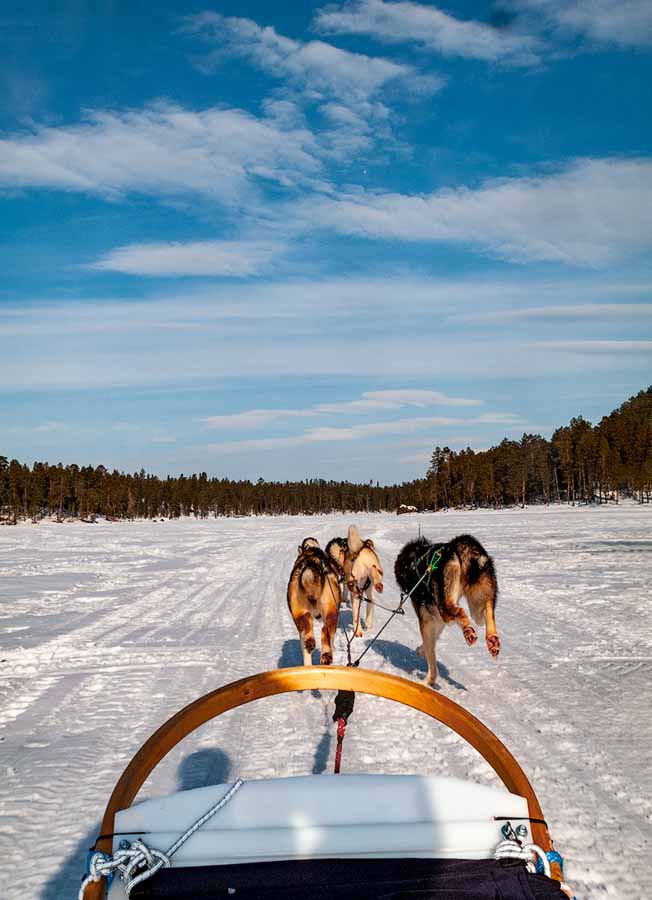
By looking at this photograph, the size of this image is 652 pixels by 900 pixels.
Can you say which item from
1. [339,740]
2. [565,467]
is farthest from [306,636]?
[565,467]

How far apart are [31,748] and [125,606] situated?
6893mm

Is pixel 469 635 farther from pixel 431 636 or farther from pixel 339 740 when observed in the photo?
pixel 339 740

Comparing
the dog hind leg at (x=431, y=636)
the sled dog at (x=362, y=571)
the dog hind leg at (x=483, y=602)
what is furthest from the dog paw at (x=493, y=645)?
the sled dog at (x=362, y=571)

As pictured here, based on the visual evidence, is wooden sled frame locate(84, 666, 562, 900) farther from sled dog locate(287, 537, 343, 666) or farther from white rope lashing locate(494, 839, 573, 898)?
sled dog locate(287, 537, 343, 666)

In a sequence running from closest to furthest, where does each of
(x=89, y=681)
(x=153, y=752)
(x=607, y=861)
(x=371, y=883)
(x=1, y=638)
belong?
(x=371, y=883), (x=153, y=752), (x=607, y=861), (x=89, y=681), (x=1, y=638)

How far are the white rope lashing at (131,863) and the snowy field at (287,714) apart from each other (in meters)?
1.64

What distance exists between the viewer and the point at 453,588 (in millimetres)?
6184

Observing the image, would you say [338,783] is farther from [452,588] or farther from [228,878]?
[452,588]

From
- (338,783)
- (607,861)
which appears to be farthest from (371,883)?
(607,861)

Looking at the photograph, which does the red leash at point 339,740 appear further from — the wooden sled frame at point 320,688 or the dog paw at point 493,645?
the dog paw at point 493,645

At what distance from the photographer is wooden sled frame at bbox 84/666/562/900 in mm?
1899

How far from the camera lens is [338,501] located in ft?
515

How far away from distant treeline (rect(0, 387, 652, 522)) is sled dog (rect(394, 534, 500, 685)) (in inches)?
3271

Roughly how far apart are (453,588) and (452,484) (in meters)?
113
